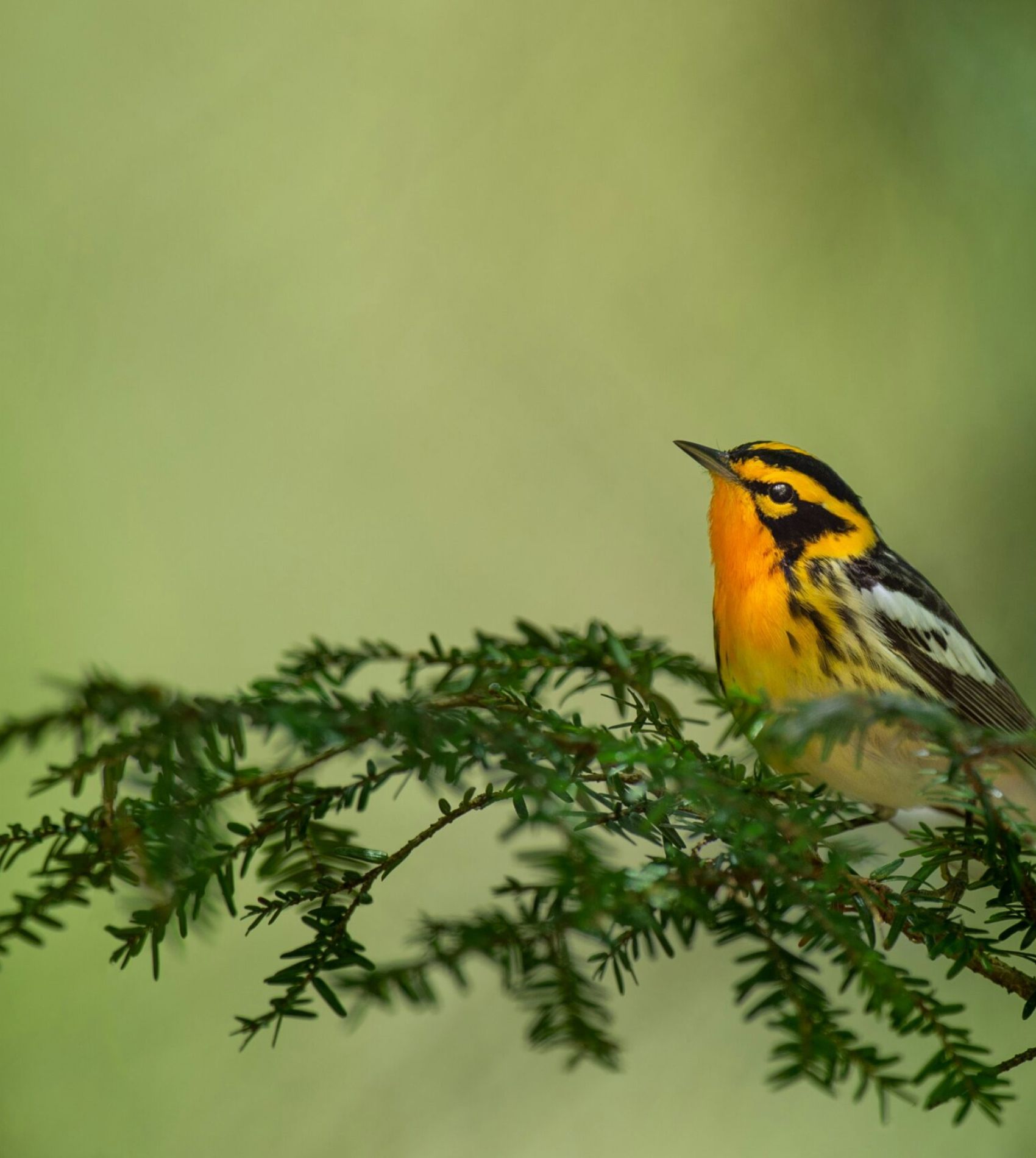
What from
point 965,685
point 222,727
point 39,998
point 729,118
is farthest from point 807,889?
point 729,118

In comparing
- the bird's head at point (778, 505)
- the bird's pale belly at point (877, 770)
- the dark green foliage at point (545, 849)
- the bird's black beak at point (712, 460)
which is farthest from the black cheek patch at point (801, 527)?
the dark green foliage at point (545, 849)

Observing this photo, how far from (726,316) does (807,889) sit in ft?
10.1

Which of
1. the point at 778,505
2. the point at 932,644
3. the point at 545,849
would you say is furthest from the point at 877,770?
the point at 545,849

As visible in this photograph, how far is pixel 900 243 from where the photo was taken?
10.7ft

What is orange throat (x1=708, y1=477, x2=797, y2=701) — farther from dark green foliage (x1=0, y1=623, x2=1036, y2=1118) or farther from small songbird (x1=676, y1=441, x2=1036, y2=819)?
dark green foliage (x1=0, y1=623, x2=1036, y2=1118)

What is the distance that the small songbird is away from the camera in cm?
174

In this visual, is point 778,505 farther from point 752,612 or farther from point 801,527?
point 752,612

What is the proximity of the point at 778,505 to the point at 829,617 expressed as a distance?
0.92 feet

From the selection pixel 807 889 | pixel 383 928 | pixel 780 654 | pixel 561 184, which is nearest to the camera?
pixel 807 889

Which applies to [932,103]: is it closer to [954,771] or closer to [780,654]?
[780,654]

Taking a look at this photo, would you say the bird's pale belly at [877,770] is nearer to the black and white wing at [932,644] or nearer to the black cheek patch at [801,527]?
the black and white wing at [932,644]

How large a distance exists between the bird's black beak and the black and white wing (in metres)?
0.28

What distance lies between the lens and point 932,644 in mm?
1971

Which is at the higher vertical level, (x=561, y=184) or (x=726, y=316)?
→ (x=561, y=184)
